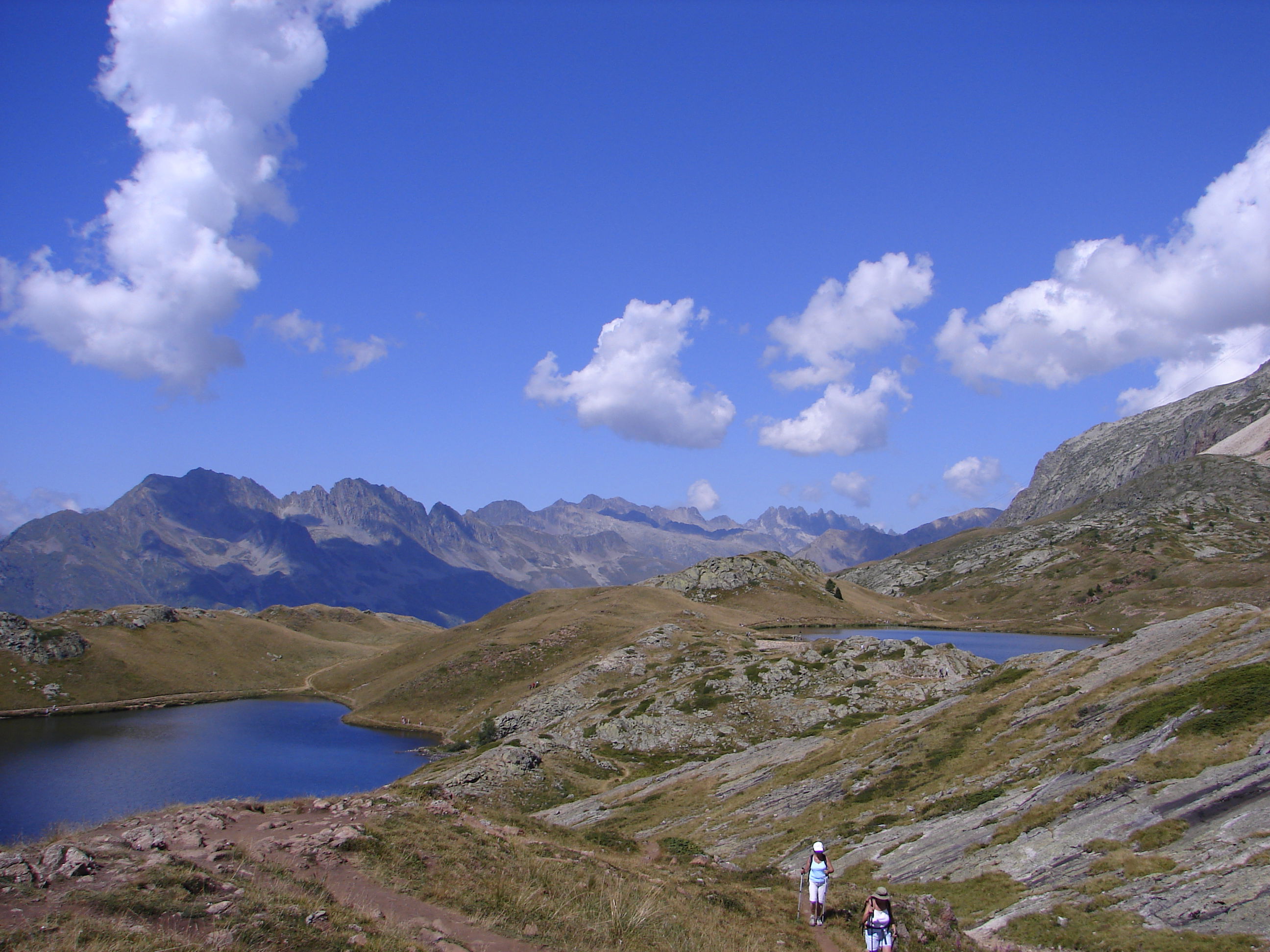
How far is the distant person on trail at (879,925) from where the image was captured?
22078mm

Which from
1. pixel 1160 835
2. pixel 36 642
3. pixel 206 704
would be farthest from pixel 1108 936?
pixel 36 642

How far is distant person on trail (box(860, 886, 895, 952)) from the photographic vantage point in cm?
2208

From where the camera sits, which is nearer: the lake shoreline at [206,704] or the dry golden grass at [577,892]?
the dry golden grass at [577,892]

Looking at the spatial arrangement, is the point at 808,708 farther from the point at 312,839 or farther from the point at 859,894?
the point at 312,839

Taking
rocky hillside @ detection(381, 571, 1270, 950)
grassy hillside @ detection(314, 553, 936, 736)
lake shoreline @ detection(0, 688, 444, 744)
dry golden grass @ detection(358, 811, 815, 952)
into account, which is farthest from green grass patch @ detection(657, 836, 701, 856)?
lake shoreline @ detection(0, 688, 444, 744)

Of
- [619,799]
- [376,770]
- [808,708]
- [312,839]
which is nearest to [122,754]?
[376,770]

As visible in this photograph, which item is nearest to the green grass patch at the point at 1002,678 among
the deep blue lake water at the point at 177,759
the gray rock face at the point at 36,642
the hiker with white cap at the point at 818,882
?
the hiker with white cap at the point at 818,882

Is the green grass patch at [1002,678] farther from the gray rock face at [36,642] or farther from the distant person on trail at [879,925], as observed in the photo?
the gray rock face at [36,642]

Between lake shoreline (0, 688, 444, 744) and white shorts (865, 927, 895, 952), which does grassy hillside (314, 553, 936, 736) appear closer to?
lake shoreline (0, 688, 444, 744)

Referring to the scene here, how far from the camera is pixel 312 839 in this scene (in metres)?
25.7

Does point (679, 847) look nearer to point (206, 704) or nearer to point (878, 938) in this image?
point (878, 938)

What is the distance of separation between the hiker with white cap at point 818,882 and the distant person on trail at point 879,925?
3.14m

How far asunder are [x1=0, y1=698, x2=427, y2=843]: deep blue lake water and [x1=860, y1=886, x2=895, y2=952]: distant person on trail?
7147 cm

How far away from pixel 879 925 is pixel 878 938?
1.60 ft
